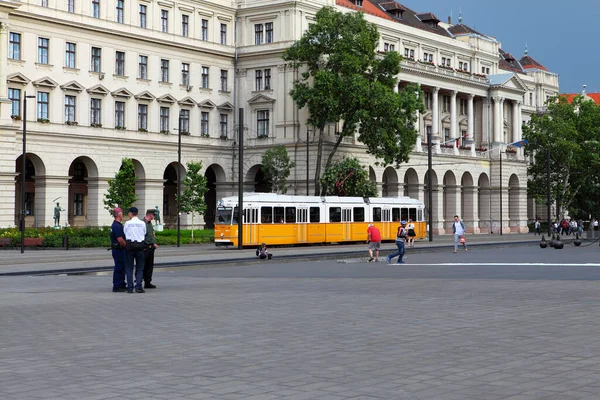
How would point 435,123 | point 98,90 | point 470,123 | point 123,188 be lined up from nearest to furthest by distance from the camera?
point 123,188 → point 98,90 → point 435,123 → point 470,123

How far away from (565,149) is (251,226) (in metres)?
55.8

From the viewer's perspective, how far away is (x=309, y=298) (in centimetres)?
1914

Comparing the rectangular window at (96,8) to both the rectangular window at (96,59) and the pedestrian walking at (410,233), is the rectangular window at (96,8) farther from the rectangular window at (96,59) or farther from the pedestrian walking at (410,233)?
the pedestrian walking at (410,233)

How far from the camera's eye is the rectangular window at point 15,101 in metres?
61.7

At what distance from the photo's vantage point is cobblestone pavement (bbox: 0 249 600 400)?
29.9 feet

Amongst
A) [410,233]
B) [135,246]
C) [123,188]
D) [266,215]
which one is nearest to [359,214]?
[266,215]

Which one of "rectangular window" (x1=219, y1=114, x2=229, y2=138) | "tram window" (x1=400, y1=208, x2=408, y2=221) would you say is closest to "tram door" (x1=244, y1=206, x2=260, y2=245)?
"tram window" (x1=400, y1=208, x2=408, y2=221)

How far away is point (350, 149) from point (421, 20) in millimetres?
24427

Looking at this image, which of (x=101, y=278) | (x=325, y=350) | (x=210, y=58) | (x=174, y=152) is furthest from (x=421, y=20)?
(x=325, y=350)

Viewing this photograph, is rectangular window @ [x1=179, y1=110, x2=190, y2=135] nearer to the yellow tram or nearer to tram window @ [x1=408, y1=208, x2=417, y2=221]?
the yellow tram

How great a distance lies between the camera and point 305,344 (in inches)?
480

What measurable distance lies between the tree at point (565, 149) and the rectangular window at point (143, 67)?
46.5 metres

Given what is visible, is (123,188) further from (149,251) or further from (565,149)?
(565,149)

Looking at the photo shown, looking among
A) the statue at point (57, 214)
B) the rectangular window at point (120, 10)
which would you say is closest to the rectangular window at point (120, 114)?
the rectangular window at point (120, 10)
